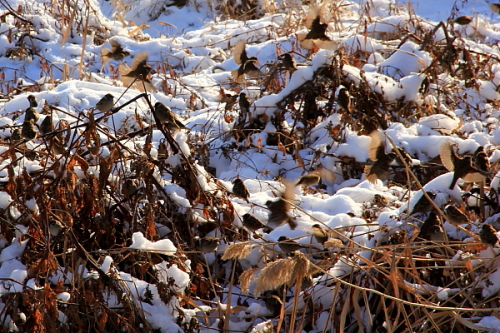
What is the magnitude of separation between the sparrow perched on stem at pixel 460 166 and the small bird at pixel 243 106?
1.52 meters

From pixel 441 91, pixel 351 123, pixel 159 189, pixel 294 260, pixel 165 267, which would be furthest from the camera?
pixel 441 91

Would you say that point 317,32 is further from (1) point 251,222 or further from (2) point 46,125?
(2) point 46,125

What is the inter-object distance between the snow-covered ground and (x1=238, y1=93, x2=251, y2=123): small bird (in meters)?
0.05

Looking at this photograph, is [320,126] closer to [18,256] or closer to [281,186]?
[281,186]

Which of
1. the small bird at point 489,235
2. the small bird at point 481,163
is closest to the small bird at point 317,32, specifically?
the small bird at point 481,163

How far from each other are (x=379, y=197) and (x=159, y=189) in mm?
991

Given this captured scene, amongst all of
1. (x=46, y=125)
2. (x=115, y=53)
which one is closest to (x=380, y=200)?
(x=46, y=125)

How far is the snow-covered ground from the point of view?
6.00 feet

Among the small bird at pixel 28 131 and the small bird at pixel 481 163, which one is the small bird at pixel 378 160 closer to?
the small bird at pixel 481 163

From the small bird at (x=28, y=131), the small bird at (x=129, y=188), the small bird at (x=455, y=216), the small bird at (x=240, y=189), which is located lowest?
the small bird at (x=240, y=189)

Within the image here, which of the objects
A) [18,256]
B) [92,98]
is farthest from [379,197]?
[92,98]

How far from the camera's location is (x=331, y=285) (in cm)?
195

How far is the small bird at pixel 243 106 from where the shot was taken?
318 cm

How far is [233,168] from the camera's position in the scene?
3238 millimetres
